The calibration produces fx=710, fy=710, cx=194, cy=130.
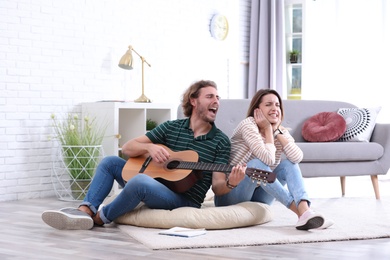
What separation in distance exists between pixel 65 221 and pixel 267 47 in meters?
4.38

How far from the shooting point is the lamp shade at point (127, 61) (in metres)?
5.83

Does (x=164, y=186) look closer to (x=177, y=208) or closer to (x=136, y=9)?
(x=177, y=208)

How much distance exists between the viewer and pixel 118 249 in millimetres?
3277

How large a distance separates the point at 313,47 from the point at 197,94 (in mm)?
3896

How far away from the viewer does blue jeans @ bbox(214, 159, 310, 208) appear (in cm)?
381

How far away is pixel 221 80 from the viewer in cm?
732

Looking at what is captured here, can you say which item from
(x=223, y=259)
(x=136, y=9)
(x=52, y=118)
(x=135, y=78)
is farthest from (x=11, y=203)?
(x=223, y=259)

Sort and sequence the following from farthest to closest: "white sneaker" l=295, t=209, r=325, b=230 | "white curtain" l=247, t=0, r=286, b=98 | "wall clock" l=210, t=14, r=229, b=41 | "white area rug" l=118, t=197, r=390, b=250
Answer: "white curtain" l=247, t=0, r=286, b=98, "wall clock" l=210, t=14, r=229, b=41, "white sneaker" l=295, t=209, r=325, b=230, "white area rug" l=118, t=197, r=390, b=250

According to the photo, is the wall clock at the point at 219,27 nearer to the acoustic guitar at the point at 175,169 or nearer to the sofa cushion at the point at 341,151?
the sofa cushion at the point at 341,151

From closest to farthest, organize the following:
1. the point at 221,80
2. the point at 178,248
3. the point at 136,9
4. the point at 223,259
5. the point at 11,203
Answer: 1. the point at 223,259
2. the point at 178,248
3. the point at 11,203
4. the point at 136,9
5. the point at 221,80

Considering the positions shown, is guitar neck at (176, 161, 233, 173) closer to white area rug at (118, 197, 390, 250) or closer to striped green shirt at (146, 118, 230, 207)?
striped green shirt at (146, 118, 230, 207)

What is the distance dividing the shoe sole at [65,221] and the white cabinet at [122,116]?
1.79 meters

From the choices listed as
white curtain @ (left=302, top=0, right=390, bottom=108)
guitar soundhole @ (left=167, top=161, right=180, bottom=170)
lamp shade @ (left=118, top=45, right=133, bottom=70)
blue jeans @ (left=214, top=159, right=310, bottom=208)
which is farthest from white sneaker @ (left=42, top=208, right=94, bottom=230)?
white curtain @ (left=302, top=0, right=390, bottom=108)

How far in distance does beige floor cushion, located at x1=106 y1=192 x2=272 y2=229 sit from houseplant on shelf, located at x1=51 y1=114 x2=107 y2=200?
4.96 feet
